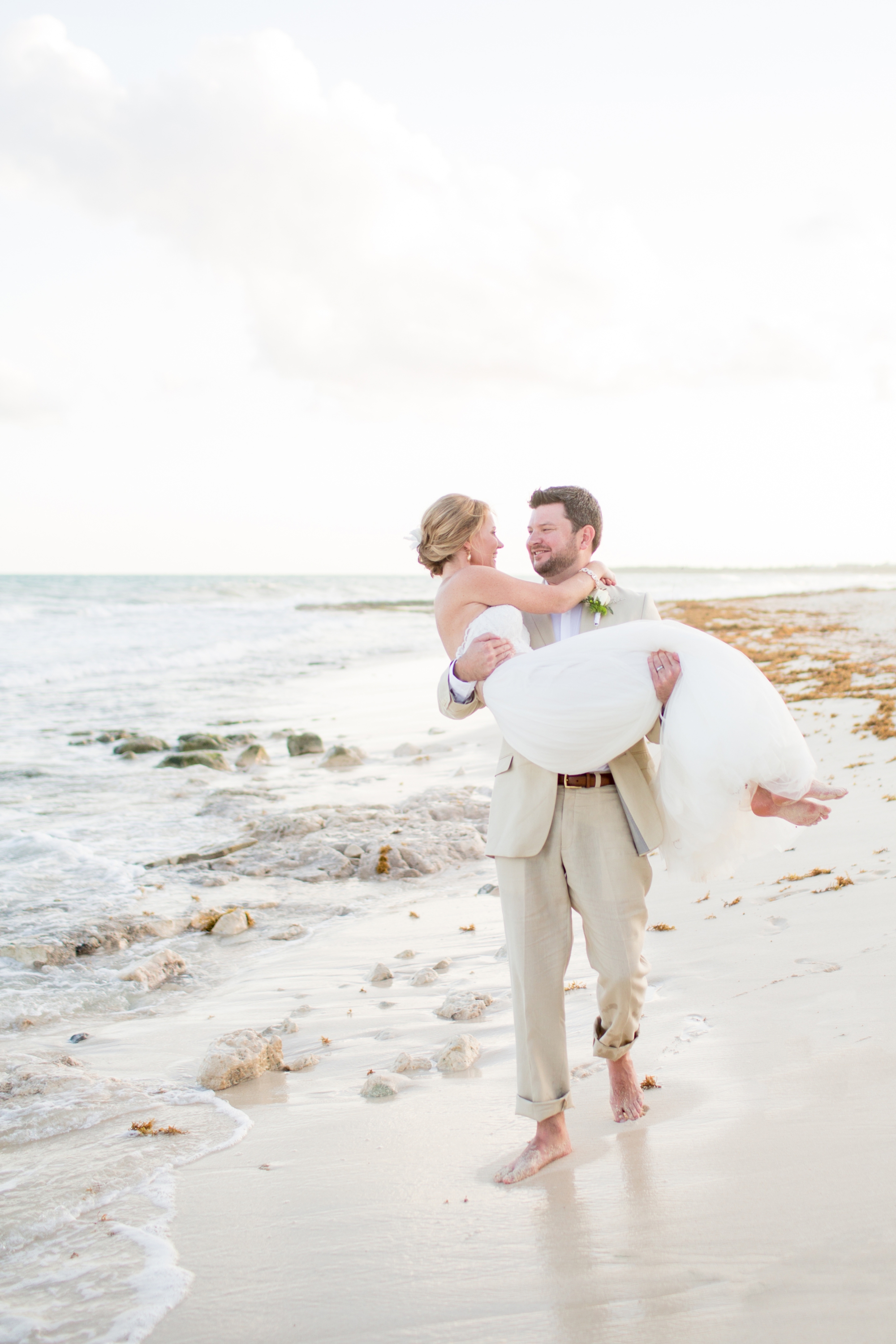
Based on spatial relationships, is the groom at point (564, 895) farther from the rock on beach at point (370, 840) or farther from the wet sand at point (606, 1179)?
the rock on beach at point (370, 840)

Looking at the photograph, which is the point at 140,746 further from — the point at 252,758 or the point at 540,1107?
the point at 540,1107

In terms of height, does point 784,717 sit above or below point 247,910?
above

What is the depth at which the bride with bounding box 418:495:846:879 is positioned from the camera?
9.53 ft

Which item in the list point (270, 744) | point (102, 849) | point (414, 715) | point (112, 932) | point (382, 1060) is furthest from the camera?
point (414, 715)

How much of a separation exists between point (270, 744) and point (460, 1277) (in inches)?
414

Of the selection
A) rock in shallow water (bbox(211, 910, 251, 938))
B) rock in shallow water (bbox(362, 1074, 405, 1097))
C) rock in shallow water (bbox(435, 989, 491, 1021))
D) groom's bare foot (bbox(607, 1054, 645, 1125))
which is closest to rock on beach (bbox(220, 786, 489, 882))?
rock in shallow water (bbox(211, 910, 251, 938))

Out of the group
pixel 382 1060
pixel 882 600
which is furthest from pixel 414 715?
pixel 882 600

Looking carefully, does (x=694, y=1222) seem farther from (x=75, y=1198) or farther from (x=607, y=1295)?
(x=75, y=1198)

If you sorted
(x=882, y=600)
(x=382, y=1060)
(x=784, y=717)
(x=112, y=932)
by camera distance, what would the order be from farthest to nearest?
(x=882, y=600), (x=112, y=932), (x=382, y=1060), (x=784, y=717)

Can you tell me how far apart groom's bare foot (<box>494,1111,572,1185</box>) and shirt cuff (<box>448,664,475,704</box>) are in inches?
53.5

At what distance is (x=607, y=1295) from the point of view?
90.3 inches

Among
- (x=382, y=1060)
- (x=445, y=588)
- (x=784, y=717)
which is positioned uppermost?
(x=445, y=588)

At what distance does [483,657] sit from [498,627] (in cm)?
13

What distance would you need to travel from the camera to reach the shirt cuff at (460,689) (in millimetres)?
3264
